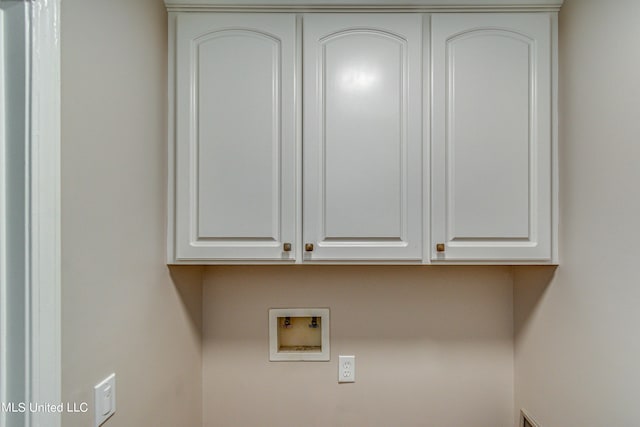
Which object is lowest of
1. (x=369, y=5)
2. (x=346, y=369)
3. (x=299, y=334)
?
(x=346, y=369)

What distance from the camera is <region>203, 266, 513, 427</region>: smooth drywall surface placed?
59.0 inches

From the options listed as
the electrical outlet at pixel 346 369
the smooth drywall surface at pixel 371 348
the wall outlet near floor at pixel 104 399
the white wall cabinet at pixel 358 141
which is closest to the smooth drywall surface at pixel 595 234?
the white wall cabinet at pixel 358 141

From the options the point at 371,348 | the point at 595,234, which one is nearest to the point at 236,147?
the point at 371,348

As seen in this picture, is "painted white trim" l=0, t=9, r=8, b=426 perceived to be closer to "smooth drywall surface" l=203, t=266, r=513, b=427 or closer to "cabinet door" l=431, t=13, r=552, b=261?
"smooth drywall surface" l=203, t=266, r=513, b=427

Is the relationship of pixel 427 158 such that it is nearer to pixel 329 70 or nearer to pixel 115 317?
pixel 329 70

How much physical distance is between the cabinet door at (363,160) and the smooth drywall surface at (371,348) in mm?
354

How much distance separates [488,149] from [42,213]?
120 centimetres

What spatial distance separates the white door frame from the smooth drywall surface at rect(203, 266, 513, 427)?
0.84 m

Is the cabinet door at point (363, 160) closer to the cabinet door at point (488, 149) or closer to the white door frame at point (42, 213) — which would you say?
the cabinet door at point (488, 149)

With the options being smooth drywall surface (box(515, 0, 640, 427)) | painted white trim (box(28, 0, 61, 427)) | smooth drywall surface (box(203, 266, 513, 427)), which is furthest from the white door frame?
smooth drywall surface (box(515, 0, 640, 427))

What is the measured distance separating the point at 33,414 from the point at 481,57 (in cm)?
147

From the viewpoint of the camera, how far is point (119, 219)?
924 mm

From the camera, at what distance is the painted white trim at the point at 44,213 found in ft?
2.15

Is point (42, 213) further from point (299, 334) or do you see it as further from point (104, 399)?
point (299, 334)
